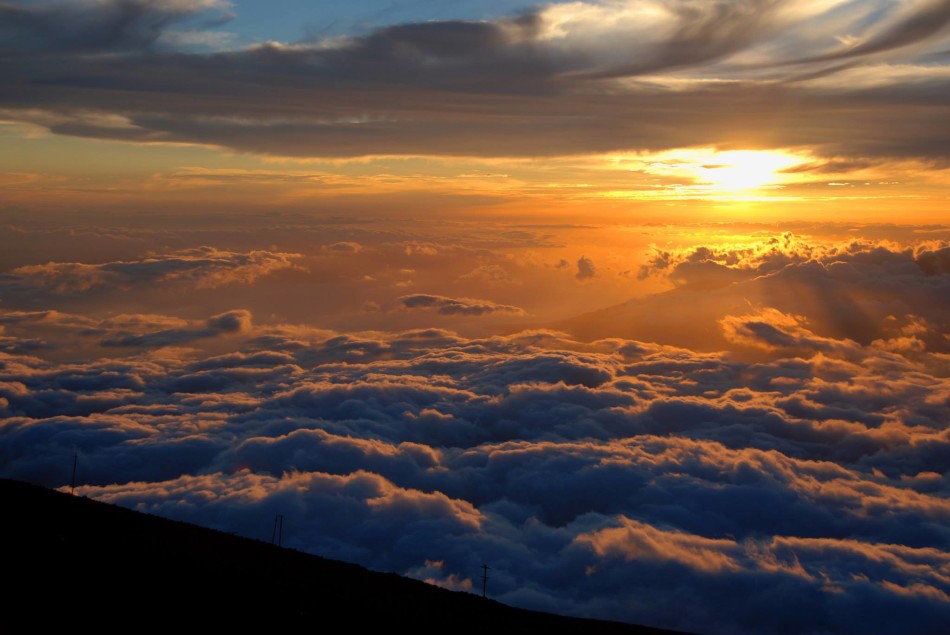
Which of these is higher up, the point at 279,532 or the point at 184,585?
the point at 184,585

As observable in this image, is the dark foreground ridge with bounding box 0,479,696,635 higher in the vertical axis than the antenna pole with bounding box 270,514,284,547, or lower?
higher

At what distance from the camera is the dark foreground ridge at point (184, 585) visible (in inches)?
1201

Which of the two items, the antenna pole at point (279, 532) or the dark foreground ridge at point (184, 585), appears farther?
the antenna pole at point (279, 532)

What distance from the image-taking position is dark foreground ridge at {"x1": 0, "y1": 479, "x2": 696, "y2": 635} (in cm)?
3052

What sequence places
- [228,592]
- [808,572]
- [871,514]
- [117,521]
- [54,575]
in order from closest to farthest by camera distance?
[54,575], [228,592], [117,521], [808,572], [871,514]

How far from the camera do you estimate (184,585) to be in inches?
1385

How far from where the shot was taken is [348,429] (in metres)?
187

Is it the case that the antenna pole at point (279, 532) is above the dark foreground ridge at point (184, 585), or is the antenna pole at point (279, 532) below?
below

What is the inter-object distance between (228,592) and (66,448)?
590 ft

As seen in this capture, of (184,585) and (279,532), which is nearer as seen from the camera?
(184,585)

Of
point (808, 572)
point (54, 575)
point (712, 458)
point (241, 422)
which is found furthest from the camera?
point (241, 422)

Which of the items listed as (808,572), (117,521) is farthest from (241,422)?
(117,521)

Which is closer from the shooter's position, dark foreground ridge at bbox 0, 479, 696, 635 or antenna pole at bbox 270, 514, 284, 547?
dark foreground ridge at bbox 0, 479, 696, 635

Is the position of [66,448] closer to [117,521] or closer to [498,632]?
[117,521]
